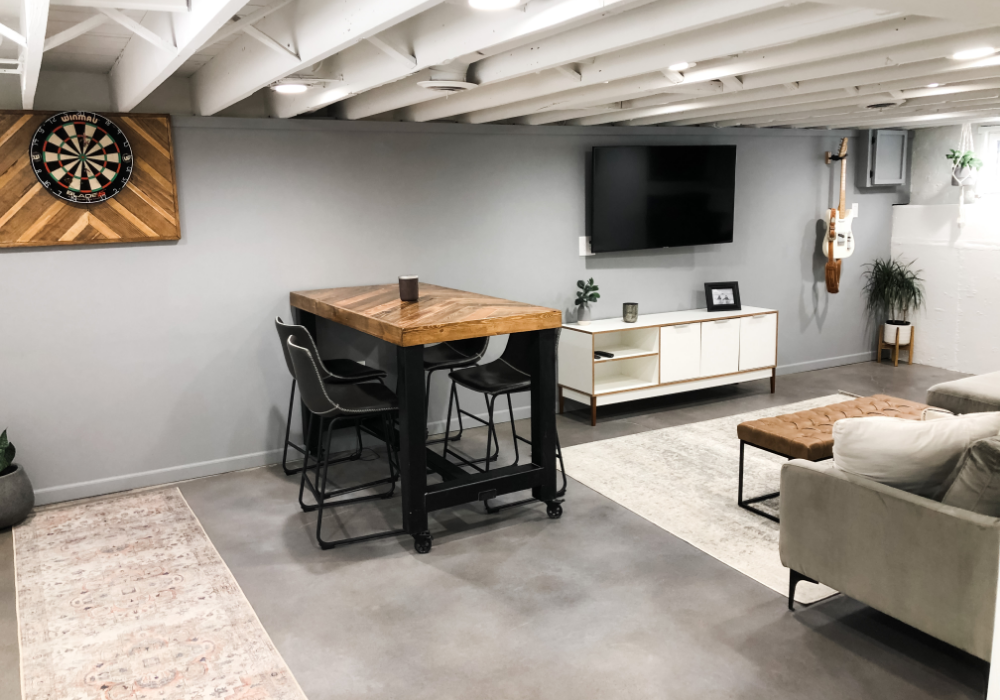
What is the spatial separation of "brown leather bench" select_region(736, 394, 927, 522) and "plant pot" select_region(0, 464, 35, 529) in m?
3.66

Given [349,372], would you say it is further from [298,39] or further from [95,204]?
[298,39]

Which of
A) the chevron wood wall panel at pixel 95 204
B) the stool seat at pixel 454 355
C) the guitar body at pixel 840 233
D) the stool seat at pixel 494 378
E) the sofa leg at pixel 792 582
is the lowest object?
the sofa leg at pixel 792 582

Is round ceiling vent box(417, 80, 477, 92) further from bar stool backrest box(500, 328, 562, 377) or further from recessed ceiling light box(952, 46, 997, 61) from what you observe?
recessed ceiling light box(952, 46, 997, 61)

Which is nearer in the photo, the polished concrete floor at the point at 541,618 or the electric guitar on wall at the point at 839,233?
the polished concrete floor at the point at 541,618

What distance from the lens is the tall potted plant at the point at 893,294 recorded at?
23.9ft

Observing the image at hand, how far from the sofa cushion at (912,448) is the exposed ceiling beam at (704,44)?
53.7 inches

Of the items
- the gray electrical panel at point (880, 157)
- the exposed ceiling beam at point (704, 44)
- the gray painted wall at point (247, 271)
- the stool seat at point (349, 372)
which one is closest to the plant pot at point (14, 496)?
the gray painted wall at point (247, 271)

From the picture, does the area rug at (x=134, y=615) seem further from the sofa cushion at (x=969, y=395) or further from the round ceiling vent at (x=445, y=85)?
the sofa cushion at (x=969, y=395)

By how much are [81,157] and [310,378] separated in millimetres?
1843

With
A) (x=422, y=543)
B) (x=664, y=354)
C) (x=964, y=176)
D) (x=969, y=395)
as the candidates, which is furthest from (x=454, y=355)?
(x=964, y=176)

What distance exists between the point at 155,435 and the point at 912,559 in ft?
12.9

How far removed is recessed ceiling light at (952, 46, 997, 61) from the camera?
119 inches

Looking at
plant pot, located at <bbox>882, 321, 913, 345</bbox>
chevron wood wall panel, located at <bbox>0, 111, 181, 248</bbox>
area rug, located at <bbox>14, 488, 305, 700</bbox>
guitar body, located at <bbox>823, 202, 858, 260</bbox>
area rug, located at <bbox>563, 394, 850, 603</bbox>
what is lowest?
area rug, located at <bbox>14, 488, 305, 700</bbox>

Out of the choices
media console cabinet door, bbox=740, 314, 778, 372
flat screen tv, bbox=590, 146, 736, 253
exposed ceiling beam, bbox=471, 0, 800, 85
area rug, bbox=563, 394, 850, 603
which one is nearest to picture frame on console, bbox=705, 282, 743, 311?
media console cabinet door, bbox=740, 314, 778, 372
